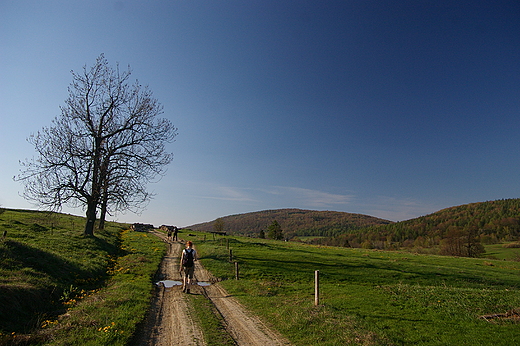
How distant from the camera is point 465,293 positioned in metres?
14.6

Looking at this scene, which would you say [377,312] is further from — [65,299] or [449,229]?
[449,229]

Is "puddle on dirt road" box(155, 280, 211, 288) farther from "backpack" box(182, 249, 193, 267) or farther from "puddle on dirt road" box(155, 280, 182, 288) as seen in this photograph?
"backpack" box(182, 249, 193, 267)

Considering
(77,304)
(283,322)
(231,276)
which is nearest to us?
(283,322)

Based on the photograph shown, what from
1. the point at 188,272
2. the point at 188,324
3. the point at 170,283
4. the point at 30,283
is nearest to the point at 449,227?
the point at 170,283

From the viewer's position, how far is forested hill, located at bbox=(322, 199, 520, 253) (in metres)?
112

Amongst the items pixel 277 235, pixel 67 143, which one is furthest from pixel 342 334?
pixel 277 235

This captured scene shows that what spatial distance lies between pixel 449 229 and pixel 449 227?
840 inches

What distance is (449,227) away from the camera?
439ft

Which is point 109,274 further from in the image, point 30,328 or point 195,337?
point 195,337

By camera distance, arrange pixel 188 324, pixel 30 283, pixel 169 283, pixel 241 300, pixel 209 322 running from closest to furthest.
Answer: pixel 188 324 < pixel 209 322 < pixel 30 283 < pixel 241 300 < pixel 169 283

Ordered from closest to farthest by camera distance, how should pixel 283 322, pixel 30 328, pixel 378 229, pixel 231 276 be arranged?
pixel 30 328 → pixel 283 322 → pixel 231 276 → pixel 378 229

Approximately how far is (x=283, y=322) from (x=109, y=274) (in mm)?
13358

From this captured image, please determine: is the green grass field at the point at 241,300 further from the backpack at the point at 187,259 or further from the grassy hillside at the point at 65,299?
the backpack at the point at 187,259

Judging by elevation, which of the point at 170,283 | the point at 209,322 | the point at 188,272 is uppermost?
the point at 188,272
